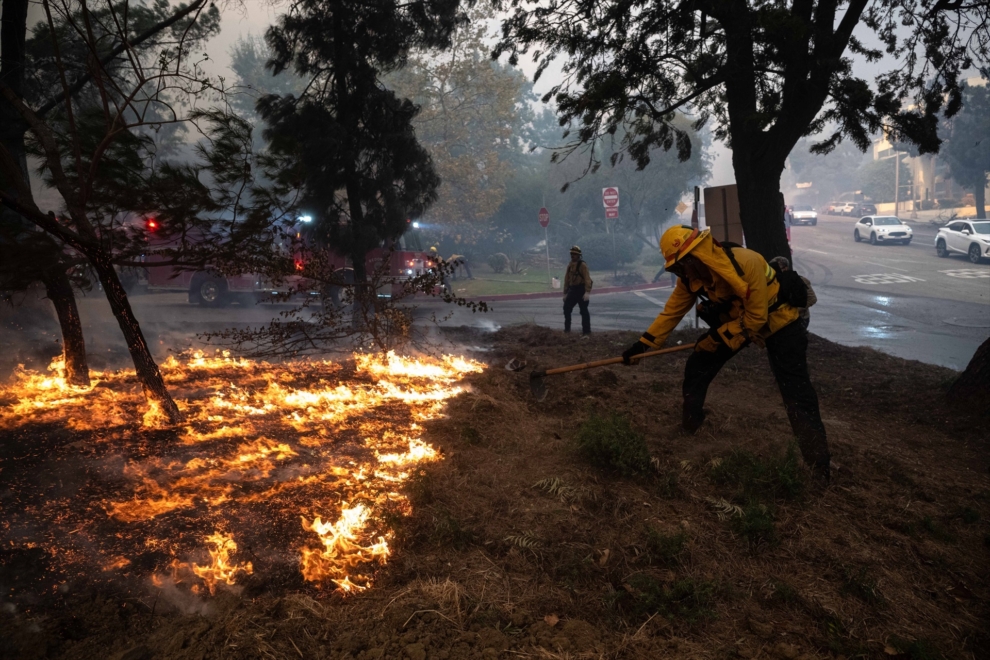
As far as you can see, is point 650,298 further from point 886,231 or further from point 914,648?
point 886,231

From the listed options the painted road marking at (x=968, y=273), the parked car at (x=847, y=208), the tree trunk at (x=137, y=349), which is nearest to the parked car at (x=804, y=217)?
the parked car at (x=847, y=208)

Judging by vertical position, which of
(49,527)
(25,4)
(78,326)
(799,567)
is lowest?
(799,567)

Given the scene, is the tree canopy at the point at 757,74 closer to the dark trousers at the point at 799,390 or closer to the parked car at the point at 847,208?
the dark trousers at the point at 799,390

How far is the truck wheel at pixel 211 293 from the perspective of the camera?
1549cm

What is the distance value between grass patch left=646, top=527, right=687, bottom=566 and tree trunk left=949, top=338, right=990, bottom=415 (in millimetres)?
4438

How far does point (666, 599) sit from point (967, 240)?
27.9m

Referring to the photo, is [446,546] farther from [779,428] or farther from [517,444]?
[779,428]

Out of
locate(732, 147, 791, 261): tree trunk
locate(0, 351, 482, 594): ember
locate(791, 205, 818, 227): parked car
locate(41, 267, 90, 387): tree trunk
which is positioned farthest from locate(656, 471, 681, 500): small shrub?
locate(791, 205, 818, 227): parked car

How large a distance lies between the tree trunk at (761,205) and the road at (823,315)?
3.09m

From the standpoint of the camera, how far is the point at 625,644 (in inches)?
113

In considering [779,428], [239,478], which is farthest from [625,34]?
[239,478]

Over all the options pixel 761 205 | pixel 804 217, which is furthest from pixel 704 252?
pixel 804 217

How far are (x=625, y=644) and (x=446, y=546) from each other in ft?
3.96

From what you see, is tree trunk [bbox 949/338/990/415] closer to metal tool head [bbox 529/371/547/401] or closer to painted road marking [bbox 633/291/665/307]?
metal tool head [bbox 529/371/547/401]
